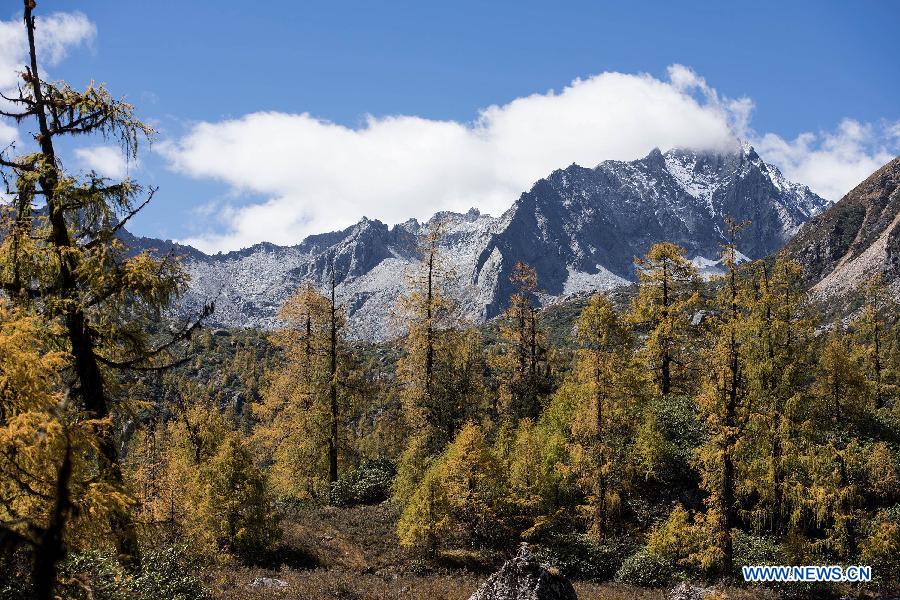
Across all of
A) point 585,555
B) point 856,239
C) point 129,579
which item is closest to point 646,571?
point 585,555

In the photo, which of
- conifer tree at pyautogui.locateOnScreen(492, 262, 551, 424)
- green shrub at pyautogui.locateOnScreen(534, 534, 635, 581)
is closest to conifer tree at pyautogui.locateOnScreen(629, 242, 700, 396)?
conifer tree at pyautogui.locateOnScreen(492, 262, 551, 424)

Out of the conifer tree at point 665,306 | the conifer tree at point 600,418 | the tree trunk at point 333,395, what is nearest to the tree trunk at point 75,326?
the conifer tree at point 600,418

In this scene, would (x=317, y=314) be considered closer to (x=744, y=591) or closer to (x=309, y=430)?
(x=309, y=430)

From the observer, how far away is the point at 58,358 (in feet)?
21.3

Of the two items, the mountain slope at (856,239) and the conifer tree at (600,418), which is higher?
the mountain slope at (856,239)

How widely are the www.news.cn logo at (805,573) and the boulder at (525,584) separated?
38.8ft

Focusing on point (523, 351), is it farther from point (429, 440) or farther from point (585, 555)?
point (585, 555)

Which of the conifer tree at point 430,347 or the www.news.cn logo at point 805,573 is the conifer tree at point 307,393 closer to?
the conifer tree at point 430,347

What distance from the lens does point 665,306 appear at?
32812mm

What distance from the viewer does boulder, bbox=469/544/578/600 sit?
10.2 m

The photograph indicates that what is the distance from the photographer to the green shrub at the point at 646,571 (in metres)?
19.3

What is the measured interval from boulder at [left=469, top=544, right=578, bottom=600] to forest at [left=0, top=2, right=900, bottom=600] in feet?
14.8

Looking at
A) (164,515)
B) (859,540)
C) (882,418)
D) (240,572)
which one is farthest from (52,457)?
(882,418)

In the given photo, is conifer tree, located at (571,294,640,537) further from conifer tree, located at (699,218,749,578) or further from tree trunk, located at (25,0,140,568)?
tree trunk, located at (25,0,140,568)
